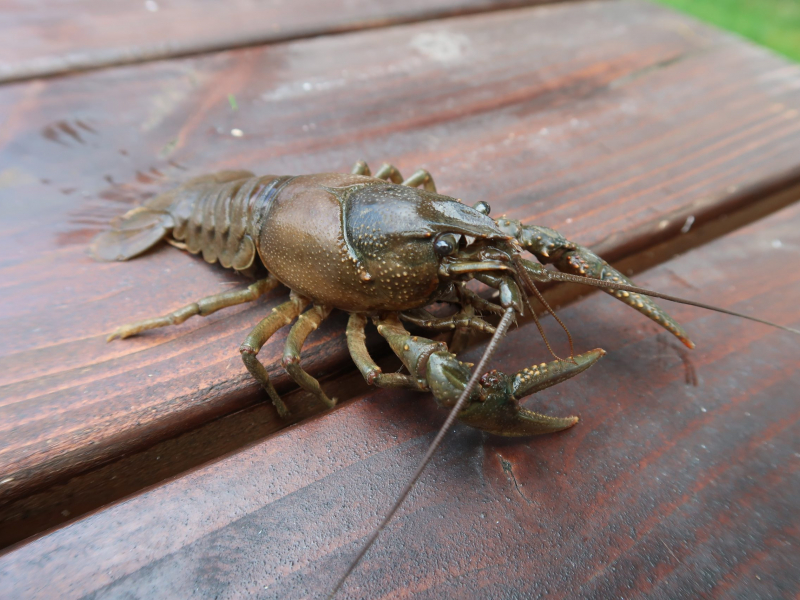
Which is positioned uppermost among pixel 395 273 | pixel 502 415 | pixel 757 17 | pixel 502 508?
pixel 757 17

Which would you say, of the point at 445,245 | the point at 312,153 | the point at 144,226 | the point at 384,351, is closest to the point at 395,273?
the point at 445,245

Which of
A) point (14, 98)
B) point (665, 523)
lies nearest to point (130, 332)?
point (14, 98)

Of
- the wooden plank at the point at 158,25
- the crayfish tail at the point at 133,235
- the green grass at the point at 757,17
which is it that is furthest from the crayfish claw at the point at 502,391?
the green grass at the point at 757,17

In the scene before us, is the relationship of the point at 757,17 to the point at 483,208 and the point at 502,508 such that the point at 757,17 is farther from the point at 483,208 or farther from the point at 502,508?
the point at 502,508

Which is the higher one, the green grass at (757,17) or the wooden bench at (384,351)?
the green grass at (757,17)

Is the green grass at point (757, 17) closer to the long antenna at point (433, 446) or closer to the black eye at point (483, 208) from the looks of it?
the black eye at point (483, 208)

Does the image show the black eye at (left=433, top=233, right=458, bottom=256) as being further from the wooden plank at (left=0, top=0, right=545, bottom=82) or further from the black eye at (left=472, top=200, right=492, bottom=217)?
the wooden plank at (left=0, top=0, right=545, bottom=82)

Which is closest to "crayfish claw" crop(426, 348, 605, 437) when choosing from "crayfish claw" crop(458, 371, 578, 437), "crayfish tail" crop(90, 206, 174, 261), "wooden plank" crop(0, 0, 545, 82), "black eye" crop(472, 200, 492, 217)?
"crayfish claw" crop(458, 371, 578, 437)
